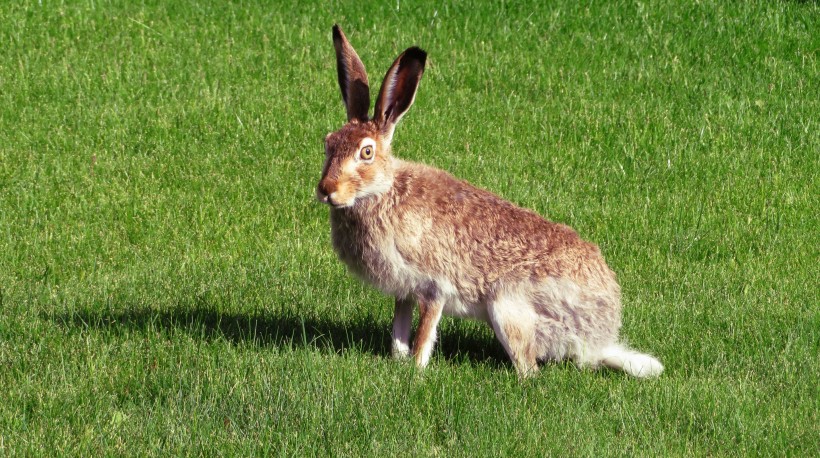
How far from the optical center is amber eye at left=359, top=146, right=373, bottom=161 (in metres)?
5.70

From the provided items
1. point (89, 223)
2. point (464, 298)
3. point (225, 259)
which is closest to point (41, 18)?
point (89, 223)

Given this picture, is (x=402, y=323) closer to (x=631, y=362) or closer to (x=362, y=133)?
(x=362, y=133)

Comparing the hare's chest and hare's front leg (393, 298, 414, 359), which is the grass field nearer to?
hare's front leg (393, 298, 414, 359)

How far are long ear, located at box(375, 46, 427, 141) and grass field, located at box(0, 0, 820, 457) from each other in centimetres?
127

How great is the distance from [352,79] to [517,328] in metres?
1.54

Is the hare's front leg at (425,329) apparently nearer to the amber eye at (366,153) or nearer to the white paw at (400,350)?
the white paw at (400,350)

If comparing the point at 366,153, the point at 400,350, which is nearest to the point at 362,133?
the point at 366,153

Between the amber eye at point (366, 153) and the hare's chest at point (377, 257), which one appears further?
the hare's chest at point (377, 257)

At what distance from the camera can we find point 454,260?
6.00 metres

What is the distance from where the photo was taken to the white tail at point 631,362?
19.8ft

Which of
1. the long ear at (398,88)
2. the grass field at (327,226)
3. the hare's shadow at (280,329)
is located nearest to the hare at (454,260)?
the long ear at (398,88)

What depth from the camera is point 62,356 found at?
5.94 metres

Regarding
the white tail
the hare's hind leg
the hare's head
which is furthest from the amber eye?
the white tail

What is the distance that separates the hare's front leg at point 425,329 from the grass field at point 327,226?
177 millimetres
